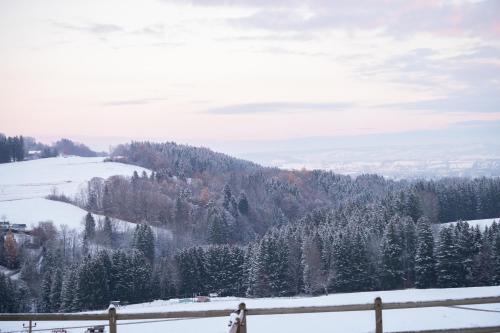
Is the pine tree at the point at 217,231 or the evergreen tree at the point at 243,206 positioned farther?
the evergreen tree at the point at 243,206

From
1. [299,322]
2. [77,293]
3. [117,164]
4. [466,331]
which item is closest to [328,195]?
→ [117,164]

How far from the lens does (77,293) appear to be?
54969 millimetres

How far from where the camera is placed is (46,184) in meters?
124

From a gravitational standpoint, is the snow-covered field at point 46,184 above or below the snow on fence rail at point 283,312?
above

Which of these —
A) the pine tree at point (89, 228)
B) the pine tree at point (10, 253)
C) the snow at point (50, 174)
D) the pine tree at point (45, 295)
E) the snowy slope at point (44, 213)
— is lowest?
the pine tree at point (45, 295)

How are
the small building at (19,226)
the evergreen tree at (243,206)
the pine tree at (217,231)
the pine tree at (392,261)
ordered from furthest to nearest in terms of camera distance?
the evergreen tree at (243,206) < the pine tree at (217,231) < the small building at (19,226) < the pine tree at (392,261)

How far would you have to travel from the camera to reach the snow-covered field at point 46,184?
314ft

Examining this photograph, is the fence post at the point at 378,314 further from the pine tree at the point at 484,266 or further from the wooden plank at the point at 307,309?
the pine tree at the point at 484,266

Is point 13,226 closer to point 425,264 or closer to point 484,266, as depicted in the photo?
point 425,264

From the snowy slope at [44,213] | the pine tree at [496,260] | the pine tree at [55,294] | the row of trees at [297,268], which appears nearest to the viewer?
the pine tree at [496,260]

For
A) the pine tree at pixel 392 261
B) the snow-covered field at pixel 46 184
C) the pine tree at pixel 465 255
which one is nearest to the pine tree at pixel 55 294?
the snow-covered field at pixel 46 184

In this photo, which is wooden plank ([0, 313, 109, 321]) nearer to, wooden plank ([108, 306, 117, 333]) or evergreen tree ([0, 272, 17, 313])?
wooden plank ([108, 306, 117, 333])

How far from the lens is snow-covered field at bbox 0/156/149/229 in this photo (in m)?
95.8

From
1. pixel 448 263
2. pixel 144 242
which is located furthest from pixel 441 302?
pixel 144 242
